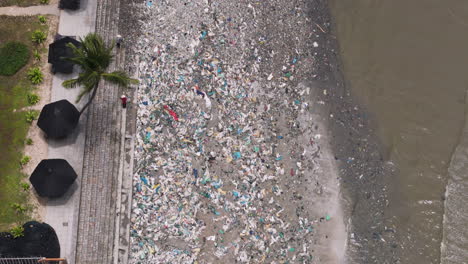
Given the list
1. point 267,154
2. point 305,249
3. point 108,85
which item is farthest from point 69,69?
point 305,249

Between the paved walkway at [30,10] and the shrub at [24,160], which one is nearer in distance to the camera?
the shrub at [24,160]

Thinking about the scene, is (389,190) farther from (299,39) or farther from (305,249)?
(299,39)

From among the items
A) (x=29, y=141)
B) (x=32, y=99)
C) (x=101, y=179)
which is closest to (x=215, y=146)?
(x=101, y=179)

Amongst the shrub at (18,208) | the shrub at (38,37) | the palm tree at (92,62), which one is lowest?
the shrub at (18,208)

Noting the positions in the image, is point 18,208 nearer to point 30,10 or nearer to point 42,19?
point 42,19

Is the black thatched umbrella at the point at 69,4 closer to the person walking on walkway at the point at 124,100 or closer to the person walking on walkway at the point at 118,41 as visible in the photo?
the person walking on walkway at the point at 118,41

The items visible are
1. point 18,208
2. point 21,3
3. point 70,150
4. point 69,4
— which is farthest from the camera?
point 21,3

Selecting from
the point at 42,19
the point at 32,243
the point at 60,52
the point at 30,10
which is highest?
the point at 30,10

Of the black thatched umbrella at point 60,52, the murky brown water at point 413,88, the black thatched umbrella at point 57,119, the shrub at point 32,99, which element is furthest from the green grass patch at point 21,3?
the murky brown water at point 413,88
